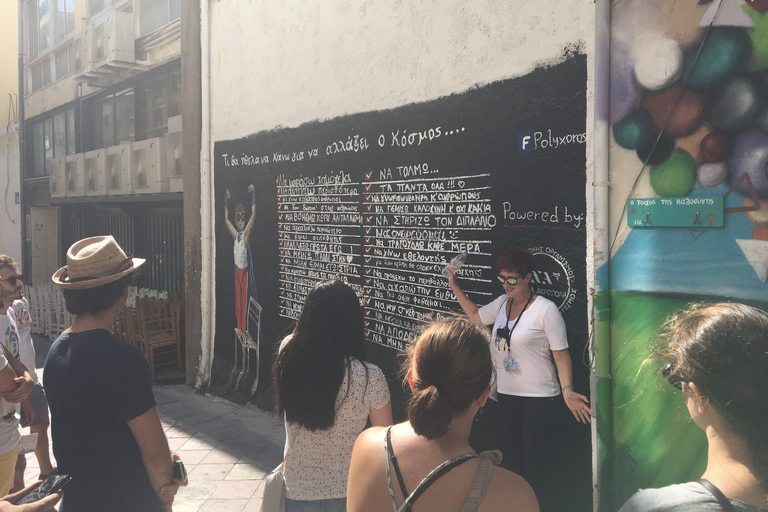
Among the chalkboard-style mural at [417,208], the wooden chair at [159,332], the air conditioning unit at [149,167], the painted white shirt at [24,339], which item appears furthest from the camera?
the air conditioning unit at [149,167]

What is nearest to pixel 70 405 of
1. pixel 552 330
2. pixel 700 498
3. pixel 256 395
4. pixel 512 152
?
pixel 700 498

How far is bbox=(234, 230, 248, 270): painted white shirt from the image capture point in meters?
6.88

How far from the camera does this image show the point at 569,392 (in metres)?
3.40

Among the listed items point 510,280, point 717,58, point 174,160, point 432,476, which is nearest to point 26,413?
point 510,280

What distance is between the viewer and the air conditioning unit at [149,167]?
9.25 metres

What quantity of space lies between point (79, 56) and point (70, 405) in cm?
1222

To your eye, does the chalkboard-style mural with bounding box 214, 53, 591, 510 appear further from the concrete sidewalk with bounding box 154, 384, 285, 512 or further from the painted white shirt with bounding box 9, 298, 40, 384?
the painted white shirt with bounding box 9, 298, 40, 384

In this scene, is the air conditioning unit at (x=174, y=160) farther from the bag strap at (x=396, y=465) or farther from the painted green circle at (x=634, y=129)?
the bag strap at (x=396, y=465)

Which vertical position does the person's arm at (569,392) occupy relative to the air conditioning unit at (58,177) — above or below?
below

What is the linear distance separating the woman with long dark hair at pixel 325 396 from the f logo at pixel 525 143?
195 centimetres

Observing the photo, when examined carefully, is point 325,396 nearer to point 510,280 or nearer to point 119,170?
point 510,280

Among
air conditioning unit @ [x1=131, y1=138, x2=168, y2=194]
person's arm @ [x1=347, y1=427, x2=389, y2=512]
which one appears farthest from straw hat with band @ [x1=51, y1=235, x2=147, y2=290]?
air conditioning unit @ [x1=131, y1=138, x2=168, y2=194]

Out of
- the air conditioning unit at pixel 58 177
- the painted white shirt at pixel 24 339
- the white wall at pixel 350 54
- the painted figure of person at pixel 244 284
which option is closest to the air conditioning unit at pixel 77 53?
the air conditioning unit at pixel 58 177

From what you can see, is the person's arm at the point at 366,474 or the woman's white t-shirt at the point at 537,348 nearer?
the person's arm at the point at 366,474
